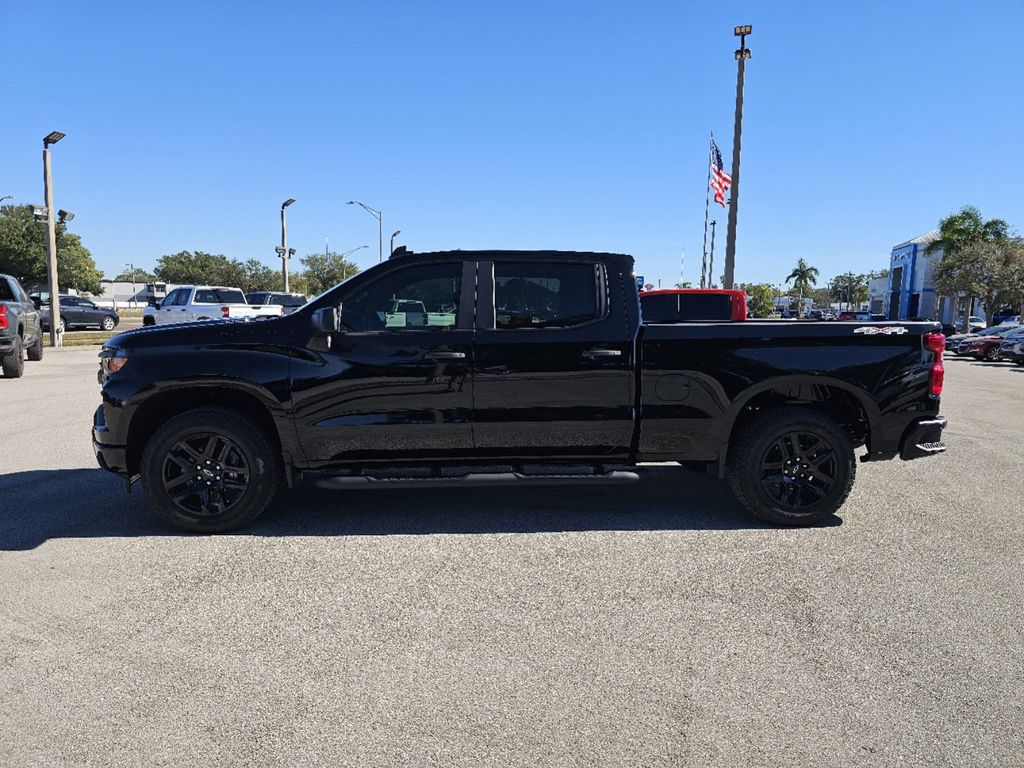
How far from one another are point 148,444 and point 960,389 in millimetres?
15700

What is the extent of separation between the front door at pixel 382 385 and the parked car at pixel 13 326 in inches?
451

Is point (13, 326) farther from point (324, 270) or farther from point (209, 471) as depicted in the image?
point (324, 270)

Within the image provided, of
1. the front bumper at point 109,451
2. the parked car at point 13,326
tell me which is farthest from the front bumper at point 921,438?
the parked car at point 13,326

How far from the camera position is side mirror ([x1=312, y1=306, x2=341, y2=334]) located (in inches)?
196

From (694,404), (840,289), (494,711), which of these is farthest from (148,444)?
(840,289)

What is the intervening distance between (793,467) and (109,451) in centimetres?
465

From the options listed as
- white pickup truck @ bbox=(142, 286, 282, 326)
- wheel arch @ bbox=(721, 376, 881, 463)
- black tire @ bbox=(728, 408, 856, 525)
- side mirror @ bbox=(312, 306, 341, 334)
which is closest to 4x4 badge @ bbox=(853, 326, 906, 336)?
wheel arch @ bbox=(721, 376, 881, 463)

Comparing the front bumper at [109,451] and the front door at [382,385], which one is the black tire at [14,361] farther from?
the front door at [382,385]

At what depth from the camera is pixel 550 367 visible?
5.20m

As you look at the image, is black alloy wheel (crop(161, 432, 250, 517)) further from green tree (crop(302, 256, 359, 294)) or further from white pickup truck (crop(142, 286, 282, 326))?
green tree (crop(302, 256, 359, 294))

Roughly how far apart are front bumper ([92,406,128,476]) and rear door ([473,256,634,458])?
2.36 m

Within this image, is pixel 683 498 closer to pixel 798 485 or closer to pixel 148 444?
pixel 798 485

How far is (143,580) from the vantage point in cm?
432

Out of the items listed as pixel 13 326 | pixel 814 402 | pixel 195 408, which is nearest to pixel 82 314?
pixel 13 326
